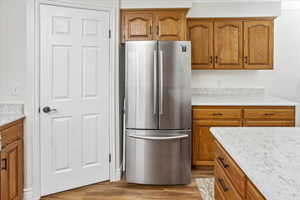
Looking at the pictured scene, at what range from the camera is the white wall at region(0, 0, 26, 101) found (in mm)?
3168

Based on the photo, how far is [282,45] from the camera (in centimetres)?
493

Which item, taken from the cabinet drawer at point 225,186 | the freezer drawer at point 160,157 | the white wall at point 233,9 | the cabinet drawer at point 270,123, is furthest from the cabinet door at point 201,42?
the cabinet drawer at point 225,186

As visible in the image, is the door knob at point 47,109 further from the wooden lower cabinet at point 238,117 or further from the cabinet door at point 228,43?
the cabinet door at point 228,43

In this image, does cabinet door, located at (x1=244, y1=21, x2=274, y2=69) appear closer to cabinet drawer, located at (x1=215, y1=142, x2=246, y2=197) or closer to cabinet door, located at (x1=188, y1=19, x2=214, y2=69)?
cabinet door, located at (x1=188, y1=19, x2=214, y2=69)

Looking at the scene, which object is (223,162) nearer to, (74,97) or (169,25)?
(74,97)

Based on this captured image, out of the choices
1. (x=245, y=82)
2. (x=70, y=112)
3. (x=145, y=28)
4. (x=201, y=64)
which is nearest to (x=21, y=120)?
(x=70, y=112)

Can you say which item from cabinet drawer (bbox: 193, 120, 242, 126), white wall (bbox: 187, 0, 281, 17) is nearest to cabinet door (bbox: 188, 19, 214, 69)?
white wall (bbox: 187, 0, 281, 17)

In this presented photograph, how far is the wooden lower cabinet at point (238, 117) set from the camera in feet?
13.4

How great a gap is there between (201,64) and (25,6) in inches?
96.8

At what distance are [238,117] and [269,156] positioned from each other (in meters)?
2.73

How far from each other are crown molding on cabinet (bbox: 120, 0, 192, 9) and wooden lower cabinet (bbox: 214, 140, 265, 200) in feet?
7.62

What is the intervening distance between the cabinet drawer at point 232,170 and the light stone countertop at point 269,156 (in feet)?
0.22

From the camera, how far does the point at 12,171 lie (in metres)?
2.89

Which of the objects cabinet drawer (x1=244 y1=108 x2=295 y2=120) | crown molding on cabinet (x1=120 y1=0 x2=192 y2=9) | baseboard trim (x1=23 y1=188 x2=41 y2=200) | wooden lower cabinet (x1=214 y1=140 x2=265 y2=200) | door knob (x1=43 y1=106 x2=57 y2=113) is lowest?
baseboard trim (x1=23 y1=188 x2=41 y2=200)
